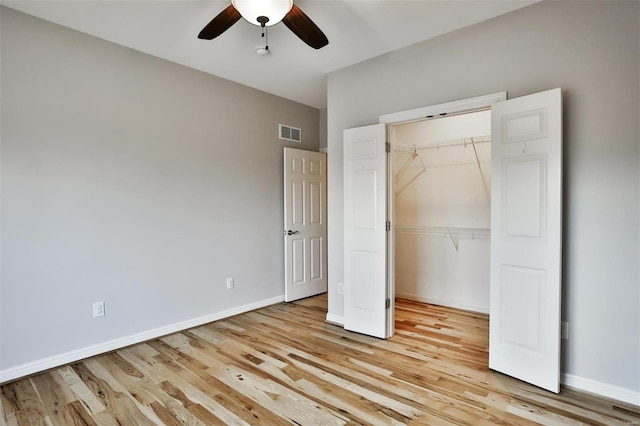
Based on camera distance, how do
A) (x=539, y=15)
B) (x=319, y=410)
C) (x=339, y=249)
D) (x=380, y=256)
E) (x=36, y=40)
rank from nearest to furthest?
(x=319, y=410) < (x=539, y=15) < (x=36, y=40) < (x=380, y=256) < (x=339, y=249)

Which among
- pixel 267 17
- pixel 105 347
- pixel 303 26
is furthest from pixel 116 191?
pixel 303 26

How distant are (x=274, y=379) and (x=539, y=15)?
3.23 meters

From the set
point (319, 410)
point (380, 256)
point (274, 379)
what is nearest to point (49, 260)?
point (274, 379)

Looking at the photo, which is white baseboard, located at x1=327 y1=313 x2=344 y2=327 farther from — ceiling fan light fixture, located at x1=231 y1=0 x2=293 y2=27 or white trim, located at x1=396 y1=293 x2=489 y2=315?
ceiling fan light fixture, located at x1=231 y1=0 x2=293 y2=27

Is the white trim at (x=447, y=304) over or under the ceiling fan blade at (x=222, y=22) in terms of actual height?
under

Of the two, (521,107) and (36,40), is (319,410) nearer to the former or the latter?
(521,107)

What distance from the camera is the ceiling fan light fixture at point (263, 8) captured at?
76.0 inches

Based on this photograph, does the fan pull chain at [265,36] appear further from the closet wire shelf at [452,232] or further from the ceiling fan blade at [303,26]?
the closet wire shelf at [452,232]

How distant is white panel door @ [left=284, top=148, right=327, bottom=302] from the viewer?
4.47 meters

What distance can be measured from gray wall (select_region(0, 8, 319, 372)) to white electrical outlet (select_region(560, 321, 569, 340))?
3.09m

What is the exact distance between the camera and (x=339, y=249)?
368 centimetres

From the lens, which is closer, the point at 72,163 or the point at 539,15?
the point at 539,15

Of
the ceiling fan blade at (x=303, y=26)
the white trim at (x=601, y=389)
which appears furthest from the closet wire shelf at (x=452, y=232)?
the ceiling fan blade at (x=303, y=26)

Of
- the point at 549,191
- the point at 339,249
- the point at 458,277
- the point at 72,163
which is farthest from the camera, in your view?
the point at 458,277
